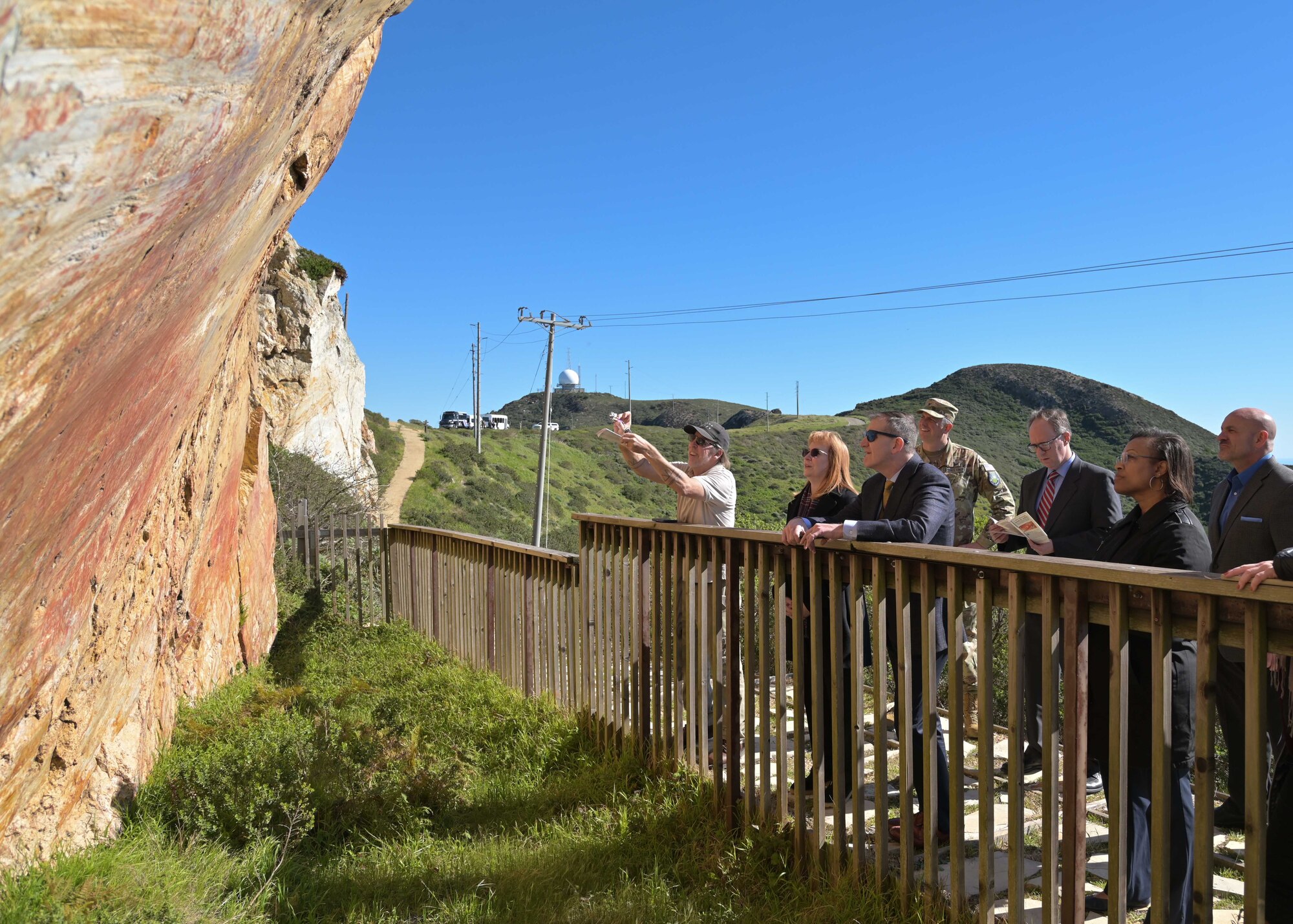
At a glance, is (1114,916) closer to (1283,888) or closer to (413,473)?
(1283,888)

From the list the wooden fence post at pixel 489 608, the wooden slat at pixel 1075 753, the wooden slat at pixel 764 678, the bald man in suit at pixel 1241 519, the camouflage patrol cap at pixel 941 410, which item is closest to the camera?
the wooden slat at pixel 1075 753

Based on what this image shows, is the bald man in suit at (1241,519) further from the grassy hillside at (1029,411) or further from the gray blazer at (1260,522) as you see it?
the grassy hillside at (1029,411)

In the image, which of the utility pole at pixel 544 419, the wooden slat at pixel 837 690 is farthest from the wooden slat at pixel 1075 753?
the utility pole at pixel 544 419

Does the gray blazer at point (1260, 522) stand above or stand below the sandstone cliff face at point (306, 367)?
below

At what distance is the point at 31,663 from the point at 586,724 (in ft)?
9.71

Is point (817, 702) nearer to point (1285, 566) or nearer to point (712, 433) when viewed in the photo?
point (1285, 566)

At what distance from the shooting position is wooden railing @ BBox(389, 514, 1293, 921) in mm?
2207

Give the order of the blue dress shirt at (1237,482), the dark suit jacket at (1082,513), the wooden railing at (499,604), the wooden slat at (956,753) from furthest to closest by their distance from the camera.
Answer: the wooden railing at (499,604), the dark suit jacket at (1082,513), the blue dress shirt at (1237,482), the wooden slat at (956,753)

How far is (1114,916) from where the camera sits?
2.42m

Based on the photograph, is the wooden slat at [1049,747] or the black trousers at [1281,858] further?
the wooden slat at [1049,747]

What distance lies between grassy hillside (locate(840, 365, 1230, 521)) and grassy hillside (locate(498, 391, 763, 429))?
32539mm

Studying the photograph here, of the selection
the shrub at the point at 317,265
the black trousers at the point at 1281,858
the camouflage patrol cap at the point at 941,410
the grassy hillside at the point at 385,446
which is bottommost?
the black trousers at the point at 1281,858

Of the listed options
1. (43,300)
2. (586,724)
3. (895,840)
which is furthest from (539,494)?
(43,300)

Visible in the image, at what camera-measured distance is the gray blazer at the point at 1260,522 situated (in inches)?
146
